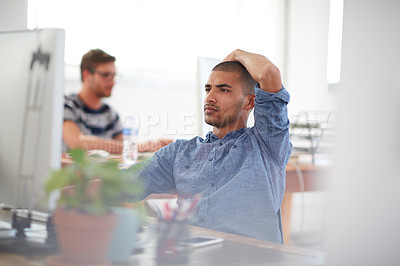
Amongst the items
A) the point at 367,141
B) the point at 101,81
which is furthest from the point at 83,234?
the point at 101,81

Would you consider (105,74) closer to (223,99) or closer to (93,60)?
(93,60)

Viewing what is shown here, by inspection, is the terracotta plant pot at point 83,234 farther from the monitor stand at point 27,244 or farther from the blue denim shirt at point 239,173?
the blue denim shirt at point 239,173

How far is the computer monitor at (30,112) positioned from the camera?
83 cm

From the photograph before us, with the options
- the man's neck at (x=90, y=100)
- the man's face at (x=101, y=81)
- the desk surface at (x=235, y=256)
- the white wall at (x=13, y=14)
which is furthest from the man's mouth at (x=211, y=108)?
the man's face at (x=101, y=81)

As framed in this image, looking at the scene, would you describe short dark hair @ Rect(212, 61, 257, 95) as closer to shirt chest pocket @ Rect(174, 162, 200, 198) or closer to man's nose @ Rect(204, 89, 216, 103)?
man's nose @ Rect(204, 89, 216, 103)

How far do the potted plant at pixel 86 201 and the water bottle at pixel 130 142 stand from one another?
1.21 m

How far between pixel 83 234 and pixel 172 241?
14 cm

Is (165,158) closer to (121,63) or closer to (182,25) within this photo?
(121,63)

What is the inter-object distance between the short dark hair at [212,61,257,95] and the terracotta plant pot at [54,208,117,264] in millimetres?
968

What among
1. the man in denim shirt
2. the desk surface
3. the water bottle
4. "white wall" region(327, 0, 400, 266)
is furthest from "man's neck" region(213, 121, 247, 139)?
"white wall" region(327, 0, 400, 266)

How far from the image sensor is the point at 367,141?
0.76 m

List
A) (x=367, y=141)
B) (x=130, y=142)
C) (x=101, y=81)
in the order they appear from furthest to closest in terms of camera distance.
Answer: (x=101, y=81) < (x=130, y=142) < (x=367, y=141)

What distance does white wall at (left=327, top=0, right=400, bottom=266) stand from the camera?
0.75m

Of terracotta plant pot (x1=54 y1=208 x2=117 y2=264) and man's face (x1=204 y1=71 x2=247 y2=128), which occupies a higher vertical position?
man's face (x1=204 y1=71 x2=247 y2=128)
